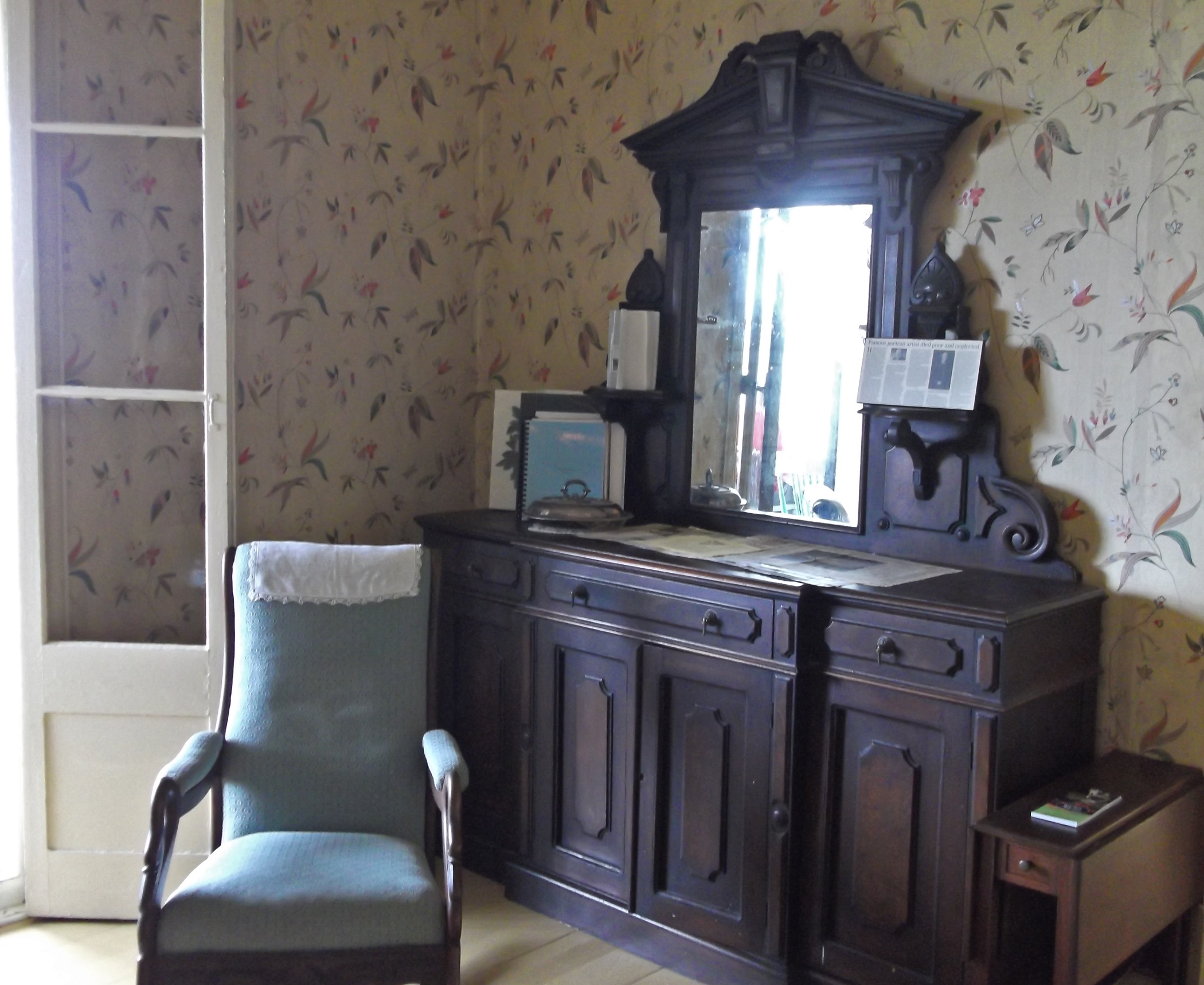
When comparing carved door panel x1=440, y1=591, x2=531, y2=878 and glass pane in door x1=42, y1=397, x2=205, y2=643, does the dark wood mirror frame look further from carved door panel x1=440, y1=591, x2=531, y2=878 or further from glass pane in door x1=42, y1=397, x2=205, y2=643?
glass pane in door x1=42, y1=397, x2=205, y2=643

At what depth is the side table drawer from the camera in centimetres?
197

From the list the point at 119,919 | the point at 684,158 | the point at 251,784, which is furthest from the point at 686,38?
the point at 119,919

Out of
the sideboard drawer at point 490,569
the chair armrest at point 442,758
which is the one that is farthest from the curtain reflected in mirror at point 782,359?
the chair armrest at point 442,758

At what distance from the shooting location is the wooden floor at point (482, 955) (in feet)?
8.28

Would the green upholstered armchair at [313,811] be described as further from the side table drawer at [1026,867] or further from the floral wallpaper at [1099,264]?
the floral wallpaper at [1099,264]

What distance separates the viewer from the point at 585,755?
271cm

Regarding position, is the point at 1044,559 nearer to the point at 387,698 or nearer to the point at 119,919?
the point at 387,698

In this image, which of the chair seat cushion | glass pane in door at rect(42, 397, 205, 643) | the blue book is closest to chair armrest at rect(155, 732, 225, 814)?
the chair seat cushion

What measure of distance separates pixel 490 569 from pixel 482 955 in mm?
864

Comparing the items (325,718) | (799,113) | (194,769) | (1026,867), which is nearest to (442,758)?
(325,718)

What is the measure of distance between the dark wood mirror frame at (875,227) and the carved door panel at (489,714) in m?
0.57

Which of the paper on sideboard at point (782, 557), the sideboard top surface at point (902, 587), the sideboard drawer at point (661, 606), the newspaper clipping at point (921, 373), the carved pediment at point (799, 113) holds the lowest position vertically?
the sideboard drawer at point (661, 606)

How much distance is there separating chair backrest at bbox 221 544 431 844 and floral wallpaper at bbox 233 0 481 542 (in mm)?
590

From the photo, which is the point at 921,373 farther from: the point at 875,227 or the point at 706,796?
the point at 706,796
